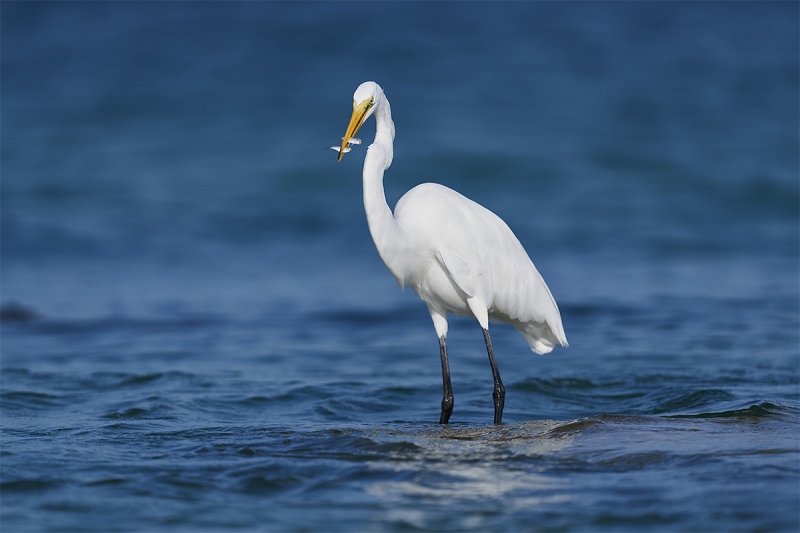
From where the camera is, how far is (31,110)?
766 inches

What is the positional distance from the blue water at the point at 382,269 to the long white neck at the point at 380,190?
0.94 meters

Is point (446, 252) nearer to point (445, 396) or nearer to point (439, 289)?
point (439, 289)

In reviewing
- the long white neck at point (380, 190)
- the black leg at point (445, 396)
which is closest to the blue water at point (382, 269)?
the black leg at point (445, 396)

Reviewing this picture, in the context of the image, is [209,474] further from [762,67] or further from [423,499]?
[762,67]

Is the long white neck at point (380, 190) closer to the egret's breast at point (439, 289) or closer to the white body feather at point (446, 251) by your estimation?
the white body feather at point (446, 251)

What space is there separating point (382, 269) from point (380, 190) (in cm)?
662

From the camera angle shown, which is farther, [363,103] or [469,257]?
[469,257]

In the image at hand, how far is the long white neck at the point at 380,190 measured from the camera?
4.86 m

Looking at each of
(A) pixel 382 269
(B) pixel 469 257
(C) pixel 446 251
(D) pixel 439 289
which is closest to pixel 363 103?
(C) pixel 446 251

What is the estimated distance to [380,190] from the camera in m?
4.92

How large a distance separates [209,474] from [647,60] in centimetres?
1803

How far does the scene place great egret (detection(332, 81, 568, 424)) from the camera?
16.2 ft

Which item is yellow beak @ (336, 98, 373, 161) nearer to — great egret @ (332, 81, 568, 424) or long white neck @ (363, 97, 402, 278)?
great egret @ (332, 81, 568, 424)

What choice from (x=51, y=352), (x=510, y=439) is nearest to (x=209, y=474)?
(x=510, y=439)
